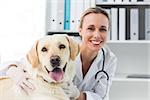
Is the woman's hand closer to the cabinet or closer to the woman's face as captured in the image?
the woman's face

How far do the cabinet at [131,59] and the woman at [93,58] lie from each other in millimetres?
549

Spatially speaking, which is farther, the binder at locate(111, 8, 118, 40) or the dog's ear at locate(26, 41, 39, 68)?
the binder at locate(111, 8, 118, 40)

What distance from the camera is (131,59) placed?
1.66 metres

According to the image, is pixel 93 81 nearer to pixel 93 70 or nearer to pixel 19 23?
pixel 93 70

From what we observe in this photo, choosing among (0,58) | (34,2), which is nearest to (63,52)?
(0,58)

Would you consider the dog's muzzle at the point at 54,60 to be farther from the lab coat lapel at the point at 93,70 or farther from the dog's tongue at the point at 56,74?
the lab coat lapel at the point at 93,70

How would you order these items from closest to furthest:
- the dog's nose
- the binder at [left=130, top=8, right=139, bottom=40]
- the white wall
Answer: the dog's nose, the white wall, the binder at [left=130, top=8, right=139, bottom=40]

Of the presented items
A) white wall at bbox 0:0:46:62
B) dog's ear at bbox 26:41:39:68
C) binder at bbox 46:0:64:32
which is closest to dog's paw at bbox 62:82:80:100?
dog's ear at bbox 26:41:39:68

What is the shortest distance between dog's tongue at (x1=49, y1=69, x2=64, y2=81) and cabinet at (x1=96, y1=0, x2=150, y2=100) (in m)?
0.74

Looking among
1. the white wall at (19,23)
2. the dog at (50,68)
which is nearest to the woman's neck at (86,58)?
the dog at (50,68)

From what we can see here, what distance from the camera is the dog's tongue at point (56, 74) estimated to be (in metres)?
0.80

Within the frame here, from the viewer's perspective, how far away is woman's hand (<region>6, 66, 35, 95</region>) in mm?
813

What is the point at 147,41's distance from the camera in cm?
149

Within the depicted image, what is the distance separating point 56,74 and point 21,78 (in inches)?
4.3
